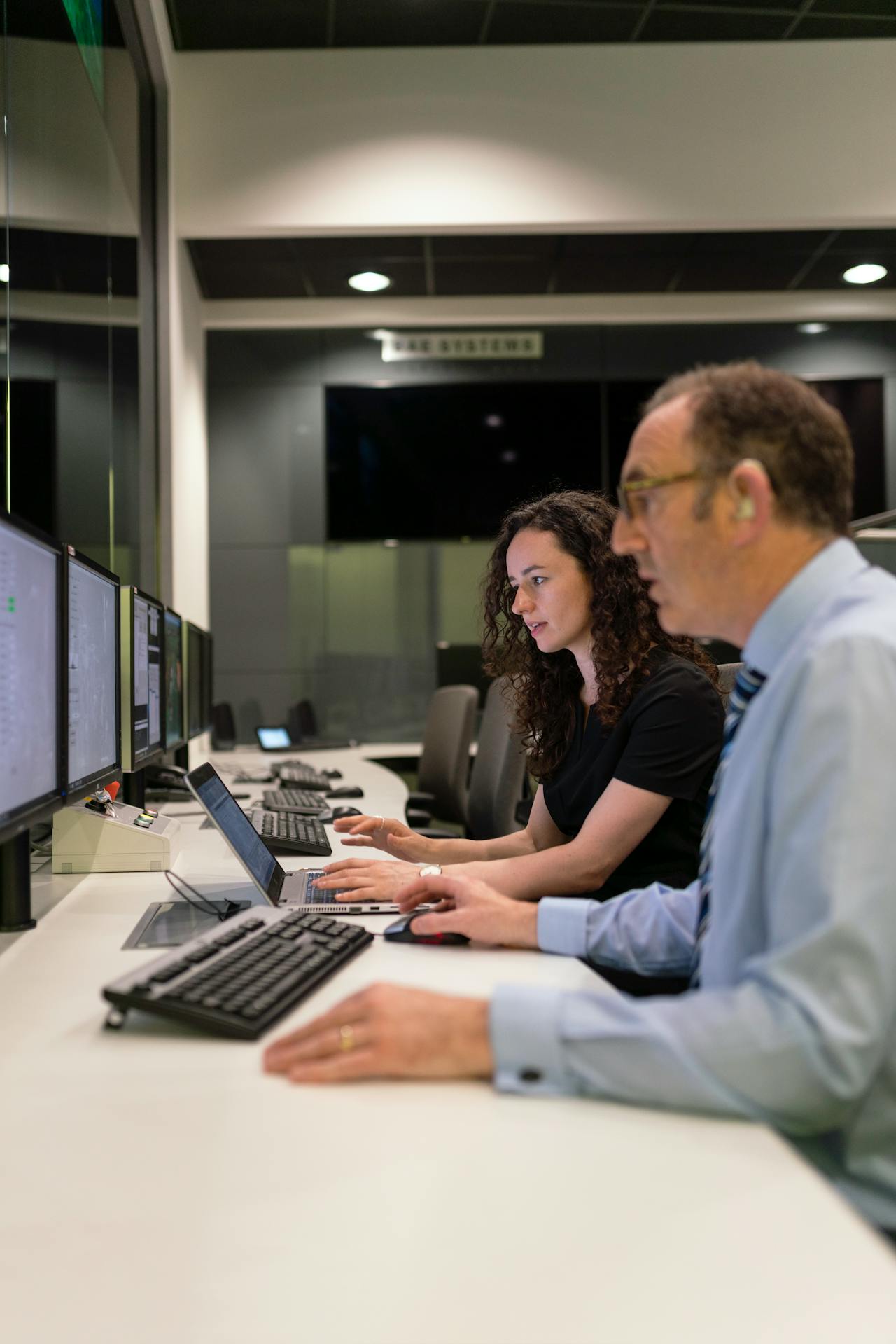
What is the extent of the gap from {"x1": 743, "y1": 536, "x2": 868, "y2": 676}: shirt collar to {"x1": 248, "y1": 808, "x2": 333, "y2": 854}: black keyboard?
3.86 feet

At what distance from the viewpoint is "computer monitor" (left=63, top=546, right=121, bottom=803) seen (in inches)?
62.7

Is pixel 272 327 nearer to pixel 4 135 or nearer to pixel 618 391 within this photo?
pixel 618 391

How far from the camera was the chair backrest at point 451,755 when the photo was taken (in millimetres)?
3695

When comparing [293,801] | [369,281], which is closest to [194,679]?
[293,801]

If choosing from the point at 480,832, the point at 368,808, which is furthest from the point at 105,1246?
the point at 480,832

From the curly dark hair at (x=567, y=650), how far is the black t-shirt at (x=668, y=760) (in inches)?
1.9

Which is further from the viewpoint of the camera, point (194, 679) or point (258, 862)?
point (194, 679)

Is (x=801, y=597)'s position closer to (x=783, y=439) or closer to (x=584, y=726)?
(x=783, y=439)

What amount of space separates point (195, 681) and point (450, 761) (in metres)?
0.97

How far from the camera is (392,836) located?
195cm

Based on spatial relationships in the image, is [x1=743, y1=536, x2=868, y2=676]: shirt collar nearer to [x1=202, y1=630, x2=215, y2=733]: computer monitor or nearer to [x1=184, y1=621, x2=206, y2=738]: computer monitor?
[x1=184, y1=621, x2=206, y2=738]: computer monitor

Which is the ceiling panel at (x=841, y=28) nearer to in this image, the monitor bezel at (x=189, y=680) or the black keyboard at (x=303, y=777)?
the monitor bezel at (x=189, y=680)

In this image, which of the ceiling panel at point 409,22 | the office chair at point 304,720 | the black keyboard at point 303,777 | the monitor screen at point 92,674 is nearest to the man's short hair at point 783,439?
the monitor screen at point 92,674

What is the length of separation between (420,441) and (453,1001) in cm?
540
